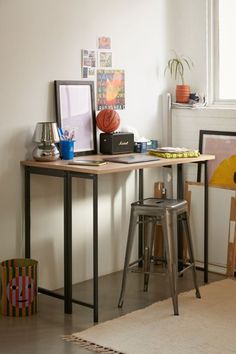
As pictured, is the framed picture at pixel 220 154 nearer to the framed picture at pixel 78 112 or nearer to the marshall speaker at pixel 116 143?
the marshall speaker at pixel 116 143

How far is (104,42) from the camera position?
498cm

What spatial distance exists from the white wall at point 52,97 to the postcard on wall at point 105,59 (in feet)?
0.23

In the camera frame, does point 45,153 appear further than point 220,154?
No

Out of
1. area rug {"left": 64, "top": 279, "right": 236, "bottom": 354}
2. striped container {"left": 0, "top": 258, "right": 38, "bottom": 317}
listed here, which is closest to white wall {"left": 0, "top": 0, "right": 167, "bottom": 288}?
striped container {"left": 0, "top": 258, "right": 38, "bottom": 317}

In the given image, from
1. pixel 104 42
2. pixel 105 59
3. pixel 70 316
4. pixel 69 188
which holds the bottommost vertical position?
pixel 70 316

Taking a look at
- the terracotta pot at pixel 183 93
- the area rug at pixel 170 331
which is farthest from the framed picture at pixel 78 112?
the area rug at pixel 170 331

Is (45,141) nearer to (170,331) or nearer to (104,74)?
(104,74)

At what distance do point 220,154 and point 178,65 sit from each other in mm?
819

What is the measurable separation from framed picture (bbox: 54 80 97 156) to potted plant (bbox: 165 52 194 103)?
2.78 feet

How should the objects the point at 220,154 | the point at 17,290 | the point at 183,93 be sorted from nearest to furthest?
1. the point at 17,290
2. the point at 220,154
3. the point at 183,93

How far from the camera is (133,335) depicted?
3.92 meters

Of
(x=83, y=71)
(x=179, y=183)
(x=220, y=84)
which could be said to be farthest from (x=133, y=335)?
(x=220, y=84)

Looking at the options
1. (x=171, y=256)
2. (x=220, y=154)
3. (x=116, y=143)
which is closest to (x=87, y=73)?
(x=116, y=143)

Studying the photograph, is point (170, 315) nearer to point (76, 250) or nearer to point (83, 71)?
point (76, 250)
